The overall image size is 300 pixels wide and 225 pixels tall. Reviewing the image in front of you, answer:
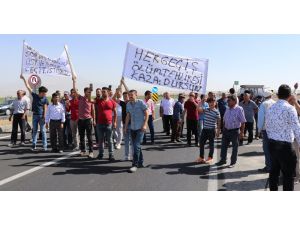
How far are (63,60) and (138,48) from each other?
4.63 m

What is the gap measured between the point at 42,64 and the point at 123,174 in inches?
308

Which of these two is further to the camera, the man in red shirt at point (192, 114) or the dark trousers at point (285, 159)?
the man in red shirt at point (192, 114)

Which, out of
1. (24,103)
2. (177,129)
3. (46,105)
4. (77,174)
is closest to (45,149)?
(46,105)

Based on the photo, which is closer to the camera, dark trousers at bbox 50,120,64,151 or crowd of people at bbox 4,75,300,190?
crowd of people at bbox 4,75,300,190

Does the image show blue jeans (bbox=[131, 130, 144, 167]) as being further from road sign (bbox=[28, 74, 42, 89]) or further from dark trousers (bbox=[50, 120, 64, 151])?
road sign (bbox=[28, 74, 42, 89])

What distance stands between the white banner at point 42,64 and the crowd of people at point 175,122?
1600 millimetres

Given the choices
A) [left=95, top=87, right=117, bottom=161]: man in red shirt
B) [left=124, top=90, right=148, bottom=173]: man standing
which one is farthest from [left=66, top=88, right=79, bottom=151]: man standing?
[left=124, top=90, right=148, bottom=173]: man standing

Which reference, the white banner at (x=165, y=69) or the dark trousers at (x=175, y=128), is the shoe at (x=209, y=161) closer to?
the white banner at (x=165, y=69)

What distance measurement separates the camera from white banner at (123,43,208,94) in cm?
1012

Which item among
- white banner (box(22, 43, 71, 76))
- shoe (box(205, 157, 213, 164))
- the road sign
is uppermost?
white banner (box(22, 43, 71, 76))

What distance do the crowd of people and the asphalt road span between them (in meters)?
0.41

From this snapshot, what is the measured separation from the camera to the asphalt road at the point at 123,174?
21.4 ft

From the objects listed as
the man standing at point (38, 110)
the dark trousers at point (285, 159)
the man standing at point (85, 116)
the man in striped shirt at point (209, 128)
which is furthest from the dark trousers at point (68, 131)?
the dark trousers at point (285, 159)

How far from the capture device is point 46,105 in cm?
1105
